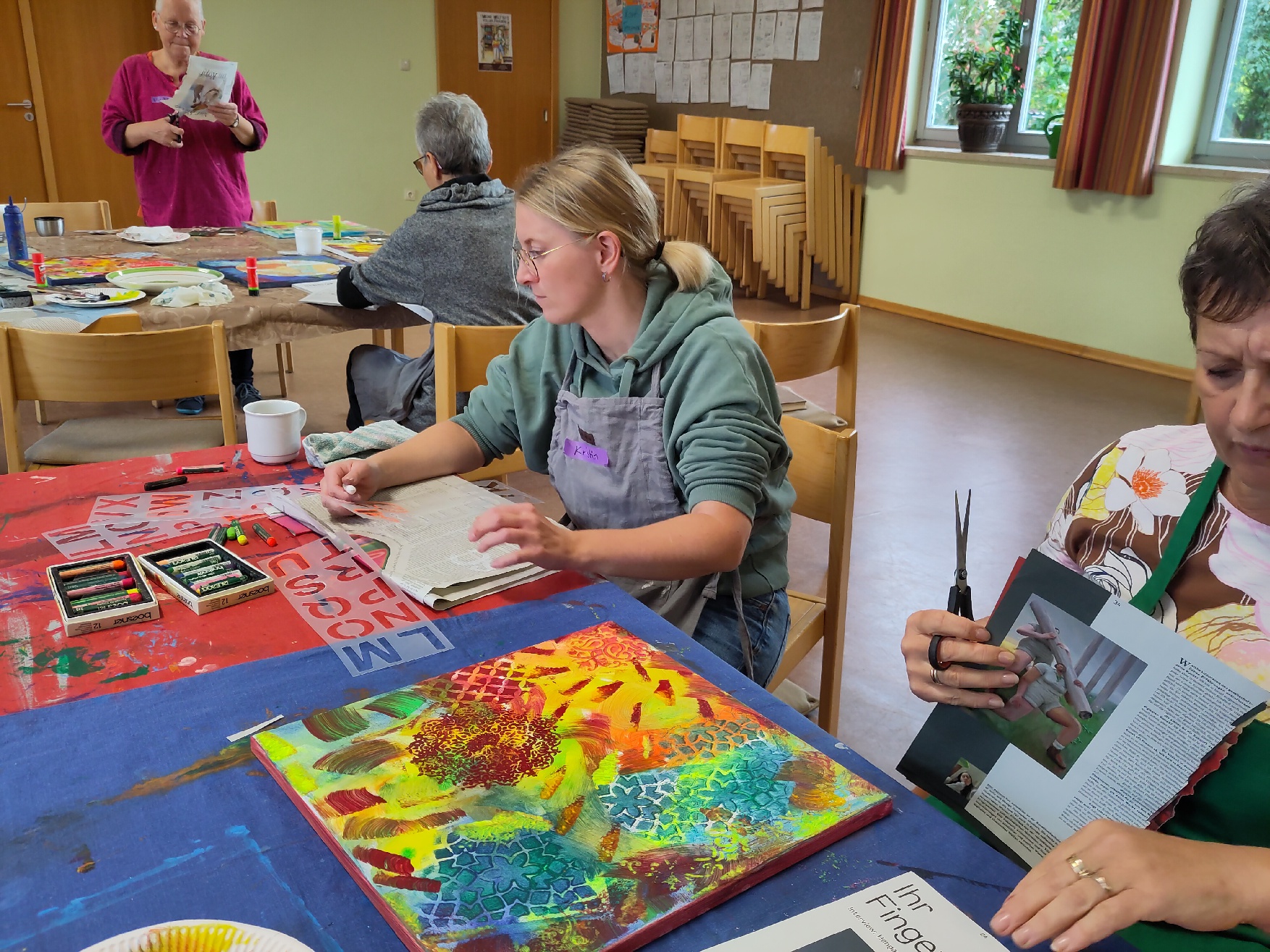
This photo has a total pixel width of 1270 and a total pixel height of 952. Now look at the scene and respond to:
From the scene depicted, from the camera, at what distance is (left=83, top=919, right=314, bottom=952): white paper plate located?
653 mm

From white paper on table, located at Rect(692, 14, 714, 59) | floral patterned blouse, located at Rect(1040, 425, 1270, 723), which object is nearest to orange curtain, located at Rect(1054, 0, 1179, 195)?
white paper on table, located at Rect(692, 14, 714, 59)

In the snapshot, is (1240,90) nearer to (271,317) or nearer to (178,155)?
(271,317)

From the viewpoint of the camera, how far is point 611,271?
1443 mm

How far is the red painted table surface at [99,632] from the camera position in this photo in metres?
0.97

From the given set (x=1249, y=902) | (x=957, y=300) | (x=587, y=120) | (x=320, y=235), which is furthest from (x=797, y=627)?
(x=587, y=120)

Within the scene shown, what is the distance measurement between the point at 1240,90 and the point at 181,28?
452 cm

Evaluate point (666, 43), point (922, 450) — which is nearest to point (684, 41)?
point (666, 43)

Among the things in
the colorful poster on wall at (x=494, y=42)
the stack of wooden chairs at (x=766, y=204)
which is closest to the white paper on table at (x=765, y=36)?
the stack of wooden chairs at (x=766, y=204)

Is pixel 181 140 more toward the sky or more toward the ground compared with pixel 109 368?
more toward the sky

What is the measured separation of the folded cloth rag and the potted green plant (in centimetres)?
478

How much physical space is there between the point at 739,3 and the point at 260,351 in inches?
159

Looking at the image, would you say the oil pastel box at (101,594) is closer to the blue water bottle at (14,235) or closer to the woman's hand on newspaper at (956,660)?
the woman's hand on newspaper at (956,660)

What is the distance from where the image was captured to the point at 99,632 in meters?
Result: 1.06

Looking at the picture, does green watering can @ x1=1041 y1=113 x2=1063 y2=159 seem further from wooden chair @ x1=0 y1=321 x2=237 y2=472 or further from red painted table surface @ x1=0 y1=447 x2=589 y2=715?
red painted table surface @ x1=0 y1=447 x2=589 y2=715
